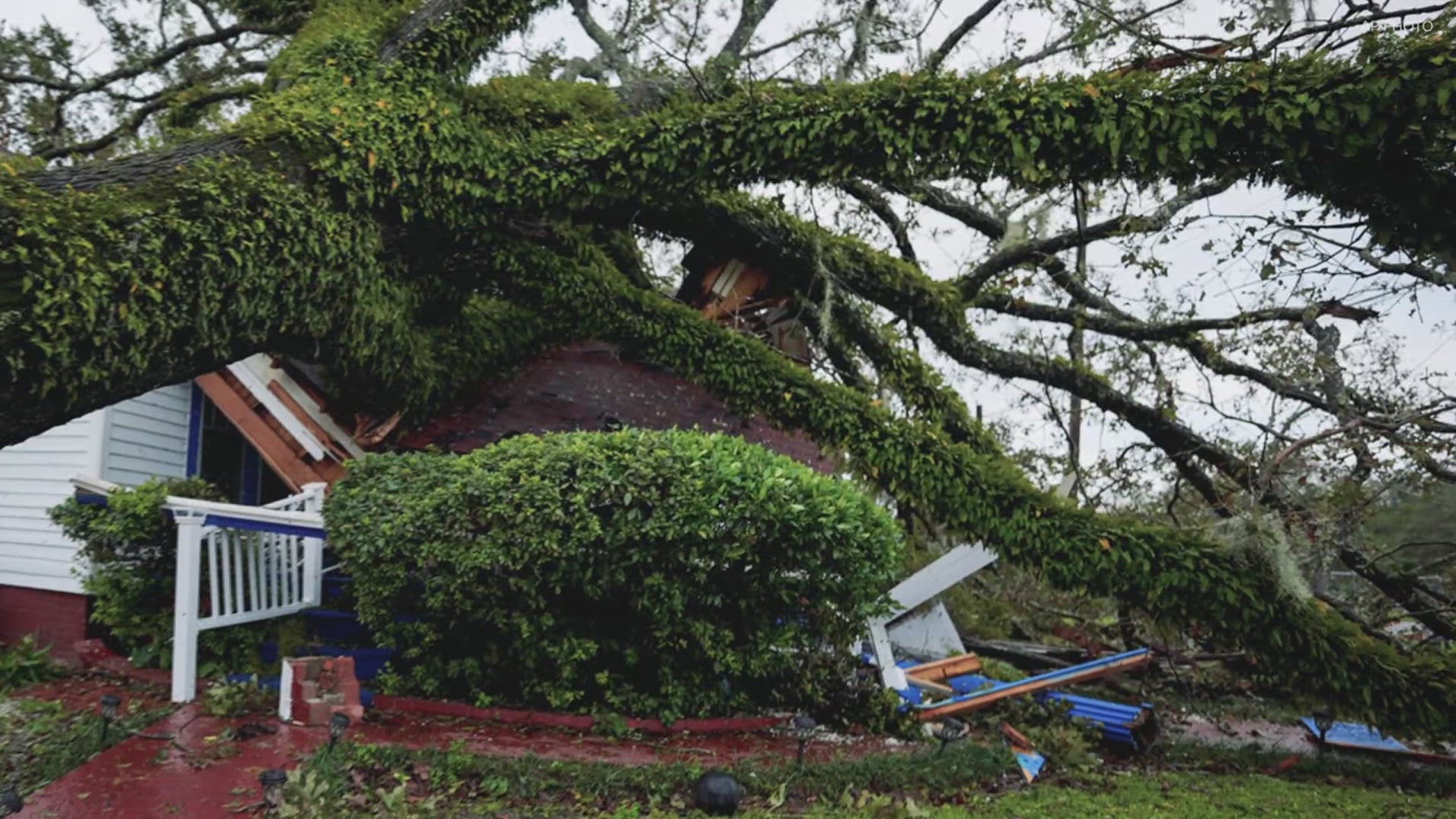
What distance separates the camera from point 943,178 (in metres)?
6.64

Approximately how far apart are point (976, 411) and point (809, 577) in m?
7.36

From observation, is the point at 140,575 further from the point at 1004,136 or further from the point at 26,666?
the point at 1004,136

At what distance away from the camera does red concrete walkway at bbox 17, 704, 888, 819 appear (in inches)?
170

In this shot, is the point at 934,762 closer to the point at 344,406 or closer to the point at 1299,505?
the point at 1299,505

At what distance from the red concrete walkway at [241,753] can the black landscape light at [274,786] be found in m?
0.38

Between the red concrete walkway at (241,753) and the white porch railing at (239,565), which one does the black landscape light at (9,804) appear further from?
the white porch railing at (239,565)

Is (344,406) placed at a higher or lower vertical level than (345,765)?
higher

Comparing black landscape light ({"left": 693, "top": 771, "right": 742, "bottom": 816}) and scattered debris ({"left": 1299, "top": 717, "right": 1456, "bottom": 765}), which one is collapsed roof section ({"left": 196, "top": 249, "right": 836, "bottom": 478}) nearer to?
black landscape light ({"left": 693, "top": 771, "right": 742, "bottom": 816})

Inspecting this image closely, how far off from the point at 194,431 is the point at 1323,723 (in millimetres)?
11174

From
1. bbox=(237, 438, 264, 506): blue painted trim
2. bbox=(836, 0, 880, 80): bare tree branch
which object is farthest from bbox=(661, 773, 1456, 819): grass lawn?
bbox=(836, 0, 880, 80): bare tree branch

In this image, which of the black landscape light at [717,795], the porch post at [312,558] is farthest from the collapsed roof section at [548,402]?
the black landscape light at [717,795]

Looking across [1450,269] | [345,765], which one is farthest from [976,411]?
[345,765]

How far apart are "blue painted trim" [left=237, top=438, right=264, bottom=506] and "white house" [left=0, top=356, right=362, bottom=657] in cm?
105

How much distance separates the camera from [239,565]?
6785 mm
